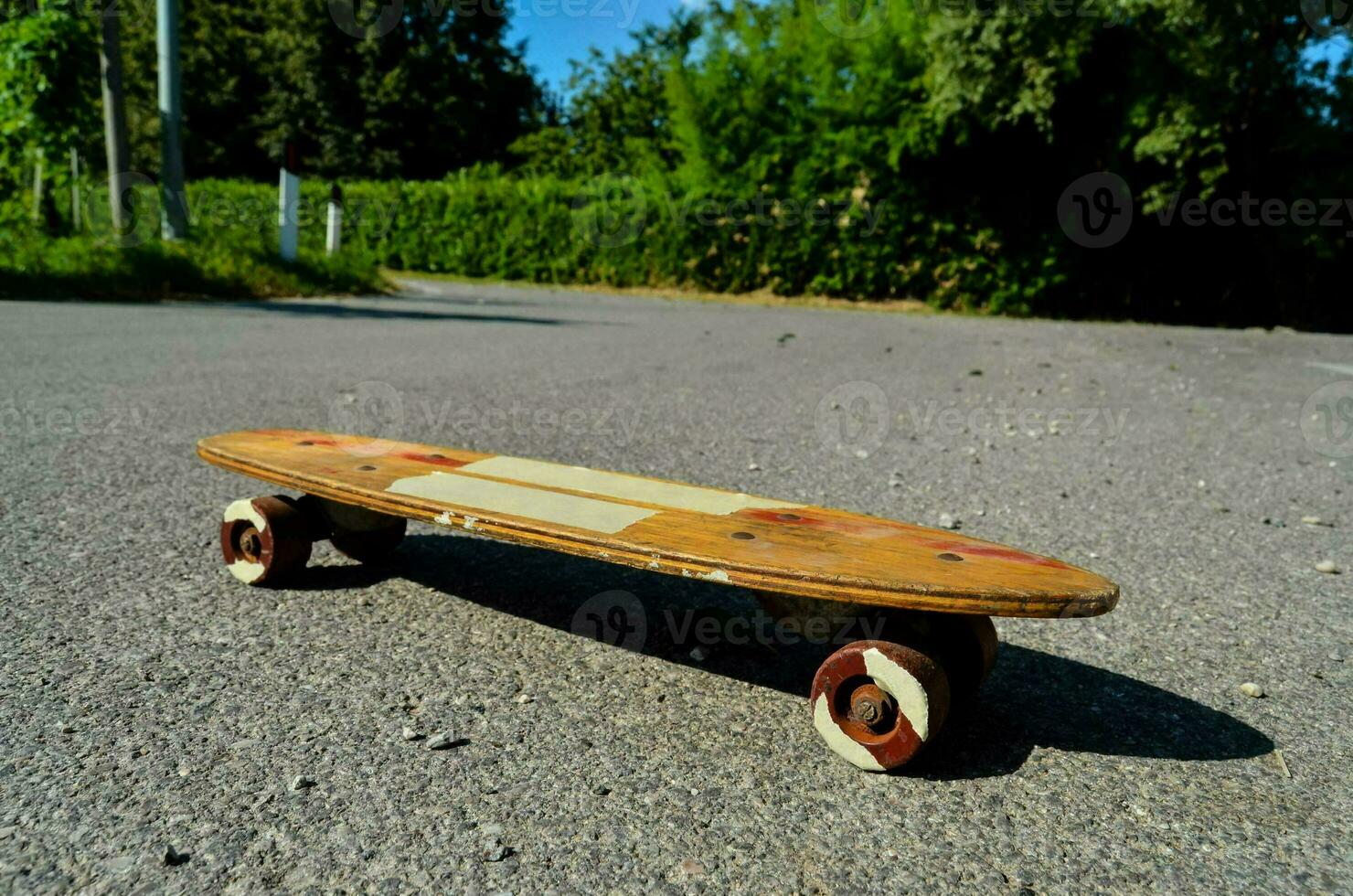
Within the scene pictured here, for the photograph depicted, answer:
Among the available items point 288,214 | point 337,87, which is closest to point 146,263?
point 288,214

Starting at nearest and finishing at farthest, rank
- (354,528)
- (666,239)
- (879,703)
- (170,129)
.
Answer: (879,703) → (354,528) → (170,129) → (666,239)

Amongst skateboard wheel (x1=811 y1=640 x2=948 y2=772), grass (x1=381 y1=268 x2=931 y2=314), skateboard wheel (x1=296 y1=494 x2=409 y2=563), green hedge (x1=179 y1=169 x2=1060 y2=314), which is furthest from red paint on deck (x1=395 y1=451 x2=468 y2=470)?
grass (x1=381 y1=268 x2=931 y2=314)

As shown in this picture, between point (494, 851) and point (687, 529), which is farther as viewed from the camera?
point (687, 529)

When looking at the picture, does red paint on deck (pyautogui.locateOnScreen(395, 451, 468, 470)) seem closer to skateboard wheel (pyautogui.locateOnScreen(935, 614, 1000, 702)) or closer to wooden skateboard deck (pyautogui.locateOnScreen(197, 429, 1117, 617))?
wooden skateboard deck (pyautogui.locateOnScreen(197, 429, 1117, 617))

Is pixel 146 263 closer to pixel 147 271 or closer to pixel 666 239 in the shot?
pixel 147 271

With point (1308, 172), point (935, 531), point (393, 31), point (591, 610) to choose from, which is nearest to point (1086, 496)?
point (935, 531)

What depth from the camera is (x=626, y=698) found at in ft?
7.43

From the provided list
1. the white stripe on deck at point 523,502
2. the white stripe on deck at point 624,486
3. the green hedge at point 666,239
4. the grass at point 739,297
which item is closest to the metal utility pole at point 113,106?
the green hedge at point 666,239

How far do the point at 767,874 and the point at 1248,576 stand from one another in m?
2.49

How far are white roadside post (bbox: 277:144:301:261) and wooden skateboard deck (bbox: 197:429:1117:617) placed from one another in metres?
11.9

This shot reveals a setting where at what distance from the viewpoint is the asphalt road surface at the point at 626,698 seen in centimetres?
166

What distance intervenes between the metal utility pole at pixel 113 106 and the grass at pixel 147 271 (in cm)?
117

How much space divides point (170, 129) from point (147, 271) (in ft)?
9.05

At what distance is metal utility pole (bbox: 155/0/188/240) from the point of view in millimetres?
12953
